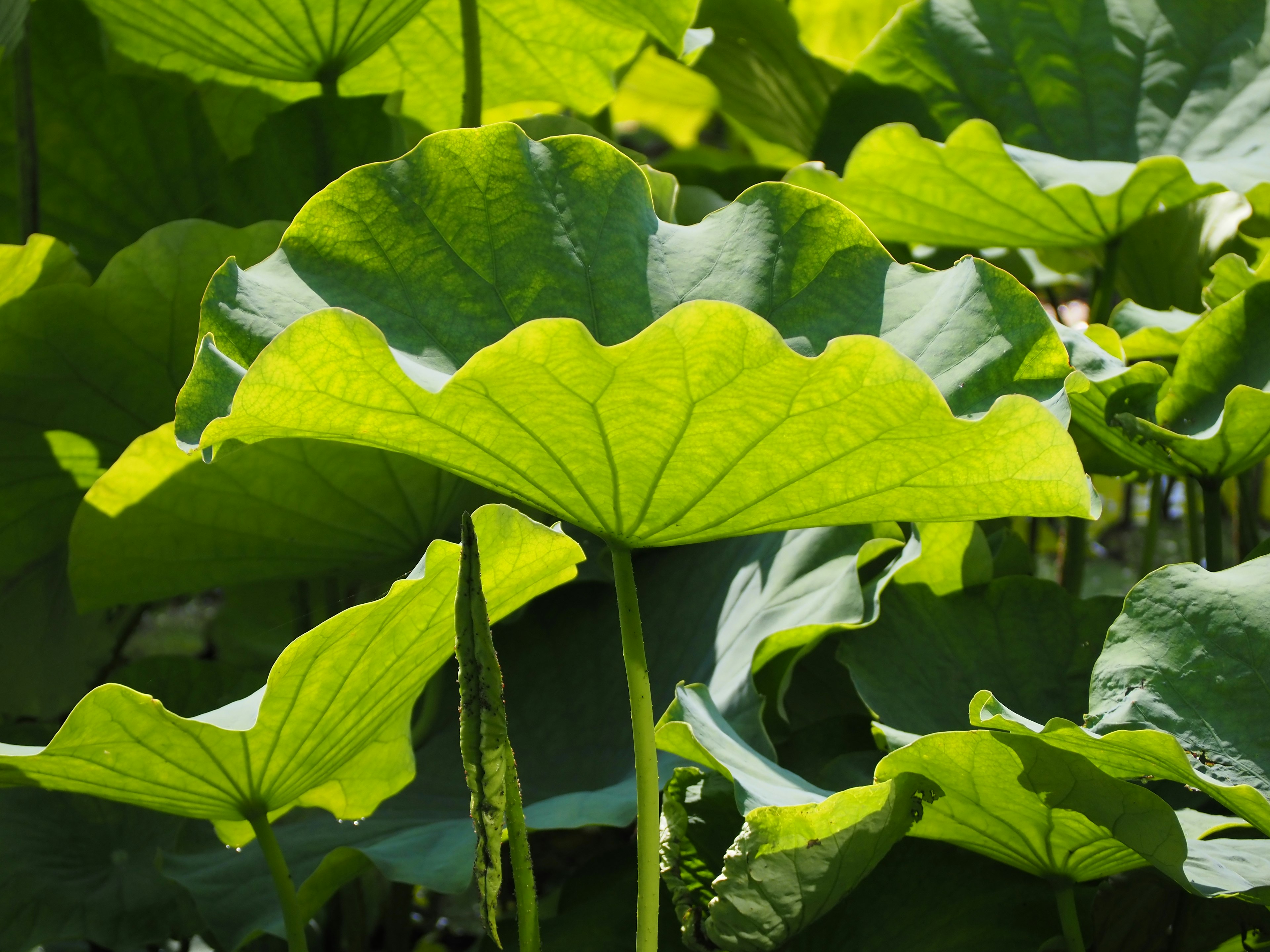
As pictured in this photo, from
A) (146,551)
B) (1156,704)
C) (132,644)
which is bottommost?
(132,644)

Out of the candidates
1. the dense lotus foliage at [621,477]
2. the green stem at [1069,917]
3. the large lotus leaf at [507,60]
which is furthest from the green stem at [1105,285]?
the green stem at [1069,917]

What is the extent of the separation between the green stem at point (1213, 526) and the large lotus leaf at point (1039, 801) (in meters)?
0.31

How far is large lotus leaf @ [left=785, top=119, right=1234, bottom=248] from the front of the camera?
96 centimetres

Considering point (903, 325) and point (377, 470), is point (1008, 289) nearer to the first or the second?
point (903, 325)

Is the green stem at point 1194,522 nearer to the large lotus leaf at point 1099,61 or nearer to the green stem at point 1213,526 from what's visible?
the green stem at point 1213,526

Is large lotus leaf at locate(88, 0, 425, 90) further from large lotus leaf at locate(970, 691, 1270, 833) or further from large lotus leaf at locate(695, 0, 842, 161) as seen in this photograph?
large lotus leaf at locate(970, 691, 1270, 833)

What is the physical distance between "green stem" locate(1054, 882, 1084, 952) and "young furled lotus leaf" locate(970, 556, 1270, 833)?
0.12m

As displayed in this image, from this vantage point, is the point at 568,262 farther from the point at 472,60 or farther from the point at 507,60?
the point at 507,60

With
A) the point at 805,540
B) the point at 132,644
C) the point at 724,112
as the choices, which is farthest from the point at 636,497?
the point at 132,644

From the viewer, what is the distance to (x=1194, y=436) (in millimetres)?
789

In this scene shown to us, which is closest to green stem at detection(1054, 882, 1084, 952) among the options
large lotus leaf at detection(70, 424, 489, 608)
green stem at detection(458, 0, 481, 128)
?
large lotus leaf at detection(70, 424, 489, 608)

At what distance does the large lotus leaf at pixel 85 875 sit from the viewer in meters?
0.90

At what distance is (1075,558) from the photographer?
1121 mm

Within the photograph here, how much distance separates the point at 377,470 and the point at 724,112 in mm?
805
